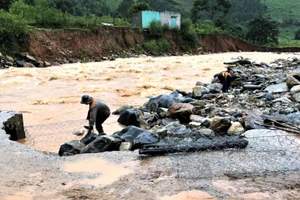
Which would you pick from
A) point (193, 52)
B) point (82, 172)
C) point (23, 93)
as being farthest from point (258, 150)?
point (193, 52)

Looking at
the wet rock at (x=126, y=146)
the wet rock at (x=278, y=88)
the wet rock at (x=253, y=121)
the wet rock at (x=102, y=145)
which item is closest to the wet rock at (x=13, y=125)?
the wet rock at (x=102, y=145)

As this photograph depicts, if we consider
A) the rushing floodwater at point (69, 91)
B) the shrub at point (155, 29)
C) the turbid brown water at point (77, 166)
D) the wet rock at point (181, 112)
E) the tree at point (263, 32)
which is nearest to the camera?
the turbid brown water at point (77, 166)

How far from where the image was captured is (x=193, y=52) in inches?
1649

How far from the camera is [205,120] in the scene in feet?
23.4

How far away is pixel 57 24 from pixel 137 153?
26.5 meters

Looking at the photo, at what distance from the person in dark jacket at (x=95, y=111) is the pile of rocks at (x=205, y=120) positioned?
1.20ft

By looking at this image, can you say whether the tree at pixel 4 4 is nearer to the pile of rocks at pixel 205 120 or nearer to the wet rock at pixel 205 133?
the pile of rocks at pixel 205 120

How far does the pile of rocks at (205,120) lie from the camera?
6.18 meters

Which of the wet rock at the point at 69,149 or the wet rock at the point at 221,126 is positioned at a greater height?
the wet rock at the point at 221,126

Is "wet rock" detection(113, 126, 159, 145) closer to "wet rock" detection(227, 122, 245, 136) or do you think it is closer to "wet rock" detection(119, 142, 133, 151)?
"wet rock" detection(119, 142, 133, 151)

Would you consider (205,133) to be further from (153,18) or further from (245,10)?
(245,10)

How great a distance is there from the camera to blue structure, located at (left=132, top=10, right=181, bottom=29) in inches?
1580

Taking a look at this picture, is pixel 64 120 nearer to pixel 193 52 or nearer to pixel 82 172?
pixel 82 172

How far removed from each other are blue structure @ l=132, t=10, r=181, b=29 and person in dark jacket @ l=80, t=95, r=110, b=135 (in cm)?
3296
